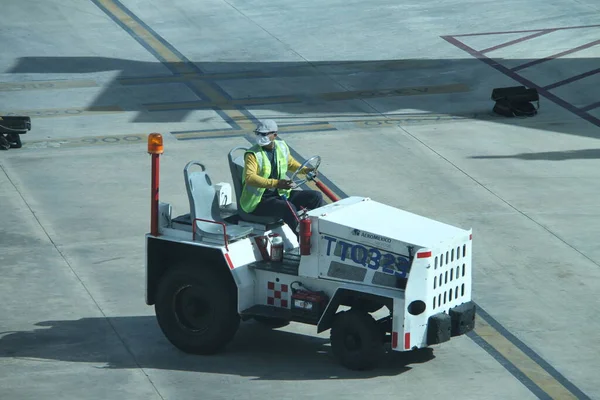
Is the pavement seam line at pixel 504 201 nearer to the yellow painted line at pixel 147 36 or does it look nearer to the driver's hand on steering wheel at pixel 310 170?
the driver's hand on steering wheel at pixel 310 170

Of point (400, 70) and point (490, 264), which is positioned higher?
point (400, 70)

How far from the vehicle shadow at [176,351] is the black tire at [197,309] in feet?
0.70

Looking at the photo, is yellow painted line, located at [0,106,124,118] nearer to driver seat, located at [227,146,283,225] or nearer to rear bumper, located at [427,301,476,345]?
driver seat, located at [227,146,283,225]

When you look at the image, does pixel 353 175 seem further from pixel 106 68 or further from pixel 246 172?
pixel 106 68

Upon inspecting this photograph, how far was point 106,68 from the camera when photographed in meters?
29.5

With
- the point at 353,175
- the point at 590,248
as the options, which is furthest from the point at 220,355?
the point at 353,175

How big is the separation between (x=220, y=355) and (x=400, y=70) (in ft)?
52.7

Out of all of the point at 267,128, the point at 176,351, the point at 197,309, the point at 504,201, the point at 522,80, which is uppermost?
the point at 522,80

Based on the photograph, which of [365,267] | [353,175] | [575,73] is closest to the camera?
[365,267]

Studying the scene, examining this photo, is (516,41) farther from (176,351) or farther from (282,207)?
(176,351)

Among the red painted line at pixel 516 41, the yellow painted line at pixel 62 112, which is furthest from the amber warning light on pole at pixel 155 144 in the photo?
the red painted line at pixel 516 41

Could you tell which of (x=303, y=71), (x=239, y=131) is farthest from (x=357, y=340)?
(x=303, y=71)

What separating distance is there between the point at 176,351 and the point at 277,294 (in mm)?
1414

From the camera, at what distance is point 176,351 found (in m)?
14.6
